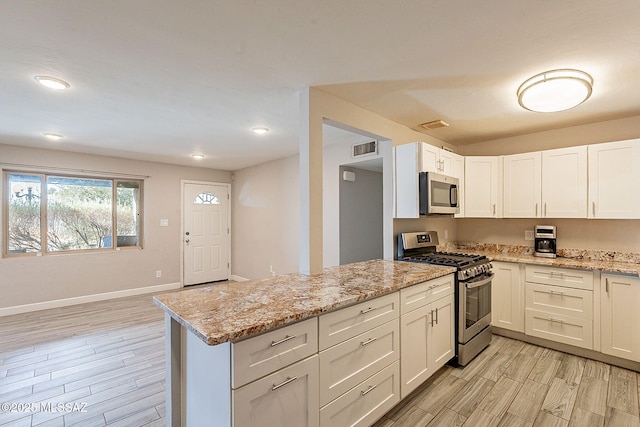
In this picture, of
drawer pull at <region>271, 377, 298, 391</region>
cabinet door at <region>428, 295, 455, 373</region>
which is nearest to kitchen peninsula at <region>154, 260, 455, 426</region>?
drawer pull at <region>271, 377, 298, 391</region>

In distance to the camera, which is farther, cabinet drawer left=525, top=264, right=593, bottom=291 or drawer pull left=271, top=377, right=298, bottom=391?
cabinet drawer left=525, top=264, right=593, bottom=291

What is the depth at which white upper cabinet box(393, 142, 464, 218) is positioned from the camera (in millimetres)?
2934

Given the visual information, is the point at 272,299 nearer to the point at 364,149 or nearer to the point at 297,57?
the point at 297,57

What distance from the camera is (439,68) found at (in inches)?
79.4

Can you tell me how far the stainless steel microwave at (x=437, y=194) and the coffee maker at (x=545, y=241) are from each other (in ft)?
3.61

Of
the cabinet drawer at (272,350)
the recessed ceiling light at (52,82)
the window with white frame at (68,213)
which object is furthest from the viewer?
the window with white frame at (68,213)

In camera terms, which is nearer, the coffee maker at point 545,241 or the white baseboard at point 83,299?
the coffee maker at point 545,241

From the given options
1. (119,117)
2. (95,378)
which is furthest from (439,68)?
(95,378)

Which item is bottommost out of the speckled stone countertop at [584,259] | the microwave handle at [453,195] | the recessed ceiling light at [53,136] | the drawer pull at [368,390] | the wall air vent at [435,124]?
the drawer pull at [368,390]

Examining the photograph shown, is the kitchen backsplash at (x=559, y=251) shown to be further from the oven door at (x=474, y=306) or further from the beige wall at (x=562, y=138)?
the beige wall at (x=562, y=138)

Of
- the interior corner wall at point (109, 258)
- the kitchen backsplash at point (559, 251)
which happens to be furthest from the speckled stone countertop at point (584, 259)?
the interior corner wall at point (109, 258)

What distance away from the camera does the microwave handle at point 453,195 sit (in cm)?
315

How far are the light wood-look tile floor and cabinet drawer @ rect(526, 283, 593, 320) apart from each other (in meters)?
0.43

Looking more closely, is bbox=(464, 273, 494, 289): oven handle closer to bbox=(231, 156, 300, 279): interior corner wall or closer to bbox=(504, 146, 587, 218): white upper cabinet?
bbox=(504, 146, 587, 218): white upper cabinet
